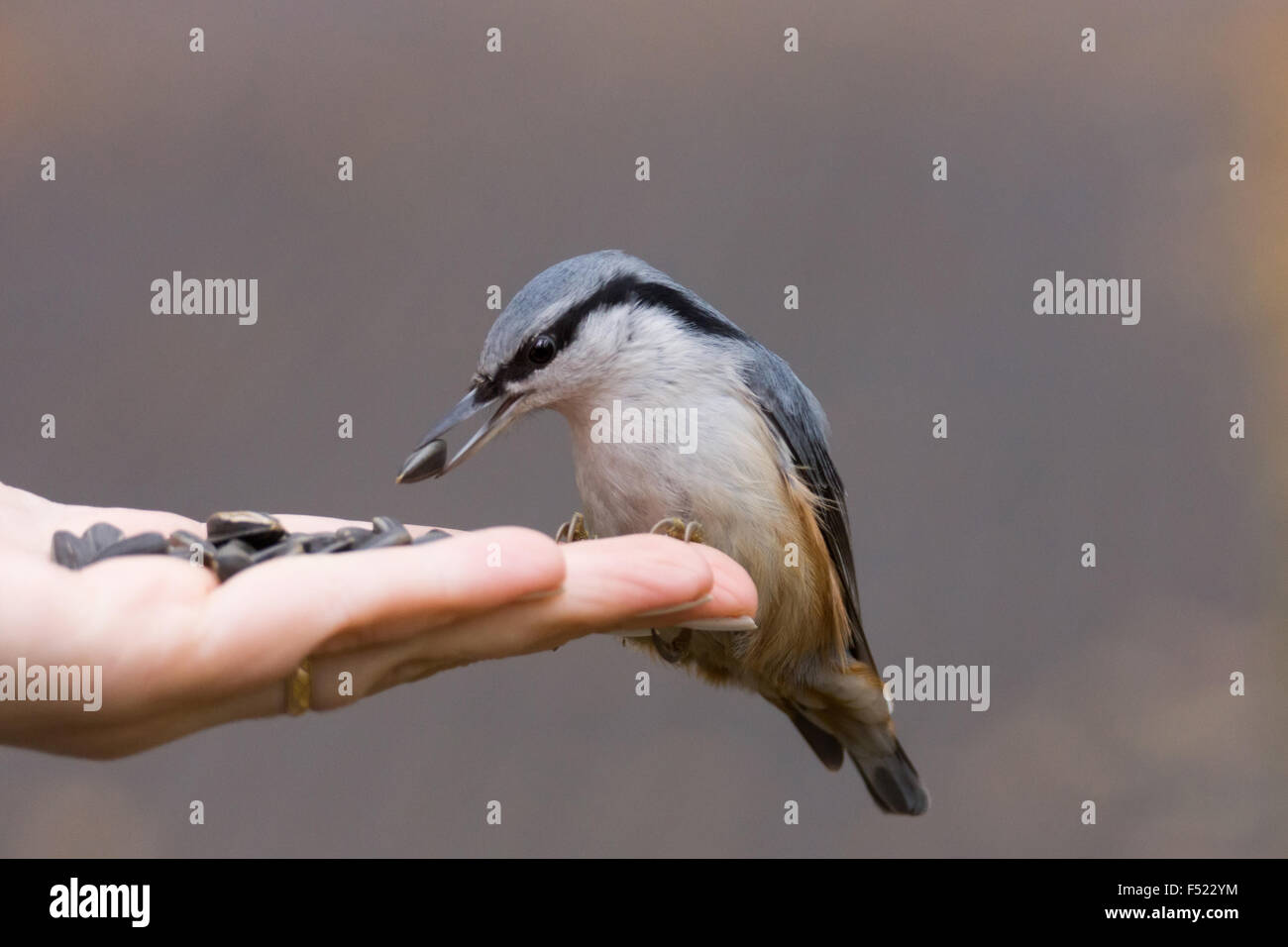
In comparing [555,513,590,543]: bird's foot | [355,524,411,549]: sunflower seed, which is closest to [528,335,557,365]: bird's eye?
[555,513,590,543]: bird's foot

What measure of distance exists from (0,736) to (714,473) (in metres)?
1.14

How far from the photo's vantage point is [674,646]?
237 centimetres

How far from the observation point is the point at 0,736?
1520 millimetres

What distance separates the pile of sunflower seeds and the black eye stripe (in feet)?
1.18

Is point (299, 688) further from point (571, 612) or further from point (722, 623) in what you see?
point (722, 623)

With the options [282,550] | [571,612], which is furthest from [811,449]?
[282,550]

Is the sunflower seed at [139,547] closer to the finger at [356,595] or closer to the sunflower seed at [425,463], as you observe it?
the finger at [356,595]

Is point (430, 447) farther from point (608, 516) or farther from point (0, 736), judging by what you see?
point (0, 736)

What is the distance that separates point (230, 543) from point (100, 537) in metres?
0.24

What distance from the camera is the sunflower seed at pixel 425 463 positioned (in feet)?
6.79

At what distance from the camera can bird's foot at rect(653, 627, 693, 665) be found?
2.33m

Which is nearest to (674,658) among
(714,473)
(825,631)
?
(825,631)

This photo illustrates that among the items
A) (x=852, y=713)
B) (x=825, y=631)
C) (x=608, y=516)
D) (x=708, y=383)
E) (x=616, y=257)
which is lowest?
(x=852, y=713)

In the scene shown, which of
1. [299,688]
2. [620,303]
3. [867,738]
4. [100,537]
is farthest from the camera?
[867,738]
